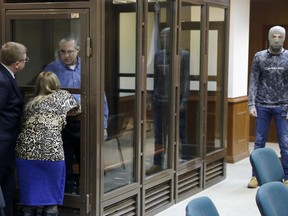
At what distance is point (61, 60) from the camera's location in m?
4.01

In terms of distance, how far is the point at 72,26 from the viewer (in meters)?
3.88

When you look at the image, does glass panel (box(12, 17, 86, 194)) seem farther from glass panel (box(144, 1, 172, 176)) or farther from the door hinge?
glass panel (box(144, 1, 172, 176))

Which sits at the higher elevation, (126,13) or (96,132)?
(126,13)

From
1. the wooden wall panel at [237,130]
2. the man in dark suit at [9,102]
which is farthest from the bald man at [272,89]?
the man in dark suit at [9,102]

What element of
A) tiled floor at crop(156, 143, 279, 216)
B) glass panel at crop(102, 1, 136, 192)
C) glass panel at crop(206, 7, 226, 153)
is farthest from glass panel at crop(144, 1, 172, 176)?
glass panel at crop(206, 7, 226, 153)

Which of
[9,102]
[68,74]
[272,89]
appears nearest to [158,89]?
[68,74]

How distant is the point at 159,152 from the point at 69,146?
46.7 inches

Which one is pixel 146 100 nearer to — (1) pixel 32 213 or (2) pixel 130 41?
(2) pixel 130 41

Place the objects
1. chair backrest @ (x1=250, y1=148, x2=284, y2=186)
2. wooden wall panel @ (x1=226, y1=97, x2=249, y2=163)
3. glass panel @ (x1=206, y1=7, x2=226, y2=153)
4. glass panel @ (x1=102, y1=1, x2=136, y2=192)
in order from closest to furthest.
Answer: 1. chair backrest @ (x1=250, y1=148, x2=284, y2=186)
2. glass panel @ (x1=102, y1=1, x2=136, y2=192)
3. glass panel @ (x1=206, y1=7, x2=226, y2=153)
4. wooden wall panel @ (x1=226, y1=97, x2=249, y2=163)

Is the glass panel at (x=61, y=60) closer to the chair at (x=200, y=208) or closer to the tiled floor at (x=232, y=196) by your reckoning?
the tiled floor at (x=232, y=196)

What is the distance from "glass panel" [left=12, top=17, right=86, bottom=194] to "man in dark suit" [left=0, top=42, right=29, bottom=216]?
0.87ft

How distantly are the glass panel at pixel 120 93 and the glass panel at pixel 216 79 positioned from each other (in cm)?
164

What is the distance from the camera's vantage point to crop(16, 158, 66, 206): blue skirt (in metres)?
3.76

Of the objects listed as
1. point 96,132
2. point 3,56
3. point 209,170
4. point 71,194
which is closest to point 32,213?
point 71,194
